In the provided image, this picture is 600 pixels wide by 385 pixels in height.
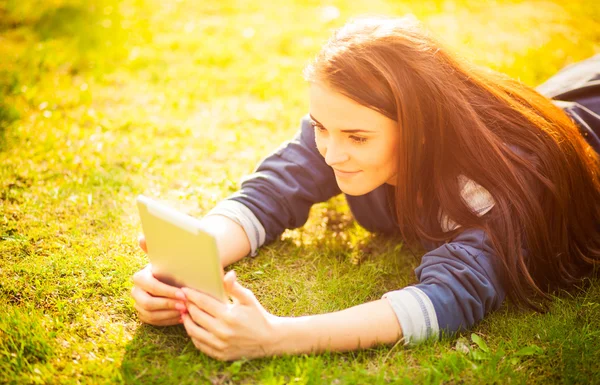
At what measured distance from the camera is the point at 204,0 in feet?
23.7

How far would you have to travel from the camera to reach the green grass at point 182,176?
2258mm

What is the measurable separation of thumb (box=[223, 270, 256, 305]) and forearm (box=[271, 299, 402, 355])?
17 centimetres

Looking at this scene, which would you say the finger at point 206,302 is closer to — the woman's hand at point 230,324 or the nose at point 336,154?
the woman's hand at point 230,324

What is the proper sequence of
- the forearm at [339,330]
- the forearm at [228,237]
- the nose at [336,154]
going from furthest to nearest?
the forearm at [228,237] → the nose at [336,154] → the forearm at [339,330]

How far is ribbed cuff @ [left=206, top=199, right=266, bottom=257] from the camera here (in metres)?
2.81

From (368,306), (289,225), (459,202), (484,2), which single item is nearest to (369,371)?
(368,306)

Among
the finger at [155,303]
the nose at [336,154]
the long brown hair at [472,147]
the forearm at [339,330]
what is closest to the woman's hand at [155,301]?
the finger at [155,303]

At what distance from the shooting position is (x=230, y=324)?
6.77 feet

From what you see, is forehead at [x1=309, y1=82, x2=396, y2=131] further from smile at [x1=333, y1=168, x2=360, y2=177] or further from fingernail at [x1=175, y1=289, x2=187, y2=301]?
fingernail at [x1=175, y1=289, x2=187, y2=301]

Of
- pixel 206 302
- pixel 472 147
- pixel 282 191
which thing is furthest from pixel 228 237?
pixel 472 147

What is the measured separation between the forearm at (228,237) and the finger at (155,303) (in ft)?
1.68

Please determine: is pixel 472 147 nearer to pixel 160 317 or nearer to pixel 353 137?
pixel 353 137

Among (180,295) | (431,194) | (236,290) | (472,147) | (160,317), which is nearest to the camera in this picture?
(236,290)

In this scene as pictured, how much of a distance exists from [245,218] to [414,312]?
1024 mm
